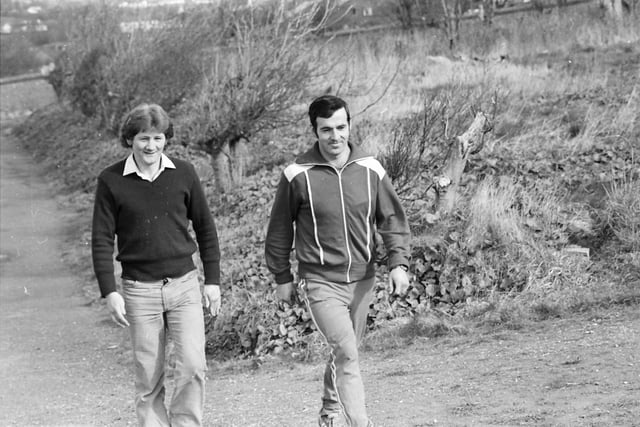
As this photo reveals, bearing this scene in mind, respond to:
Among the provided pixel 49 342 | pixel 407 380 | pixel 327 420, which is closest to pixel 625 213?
pixel 407 380

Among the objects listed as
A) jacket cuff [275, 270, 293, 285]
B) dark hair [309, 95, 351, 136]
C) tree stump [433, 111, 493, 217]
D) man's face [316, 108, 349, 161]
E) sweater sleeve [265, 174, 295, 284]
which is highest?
dark hair [309, 95, 351, 136]

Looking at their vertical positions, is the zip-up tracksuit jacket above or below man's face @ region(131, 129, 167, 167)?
below

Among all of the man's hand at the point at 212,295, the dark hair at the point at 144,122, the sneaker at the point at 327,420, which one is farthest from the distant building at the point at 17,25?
the sneaker at the point at 327,420

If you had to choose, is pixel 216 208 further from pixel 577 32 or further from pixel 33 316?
pixel 577 32

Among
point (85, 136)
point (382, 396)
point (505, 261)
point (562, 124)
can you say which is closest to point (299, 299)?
point (505, 261)

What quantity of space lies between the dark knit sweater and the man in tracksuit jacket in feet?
1.71

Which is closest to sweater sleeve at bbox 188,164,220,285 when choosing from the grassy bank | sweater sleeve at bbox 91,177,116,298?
sweater sleeve at bbox 91,177,116,298

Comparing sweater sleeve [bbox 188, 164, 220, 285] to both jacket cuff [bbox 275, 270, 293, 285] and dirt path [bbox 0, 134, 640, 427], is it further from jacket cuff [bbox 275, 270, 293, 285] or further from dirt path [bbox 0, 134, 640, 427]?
dirt path [bbox 0, 134, 640, 427]

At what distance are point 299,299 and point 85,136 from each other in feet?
66.1

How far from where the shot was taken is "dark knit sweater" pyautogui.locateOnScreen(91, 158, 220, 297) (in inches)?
199

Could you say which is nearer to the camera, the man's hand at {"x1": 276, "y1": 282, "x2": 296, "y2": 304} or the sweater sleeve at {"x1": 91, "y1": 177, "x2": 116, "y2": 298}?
the sweater sleeve at {"x1": 91, "y1": 177, "x2": 116, "y2": 298}

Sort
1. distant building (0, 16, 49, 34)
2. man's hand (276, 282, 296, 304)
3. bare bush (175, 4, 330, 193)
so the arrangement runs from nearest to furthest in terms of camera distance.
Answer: man's hand (276, 282, 296, 304)
bare bush (175, 4, 330, 193)
distant building (0, 16, 49, 34)

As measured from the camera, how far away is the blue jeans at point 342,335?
508cm

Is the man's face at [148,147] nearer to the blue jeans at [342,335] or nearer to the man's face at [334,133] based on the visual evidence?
the man's face at [334,133]
